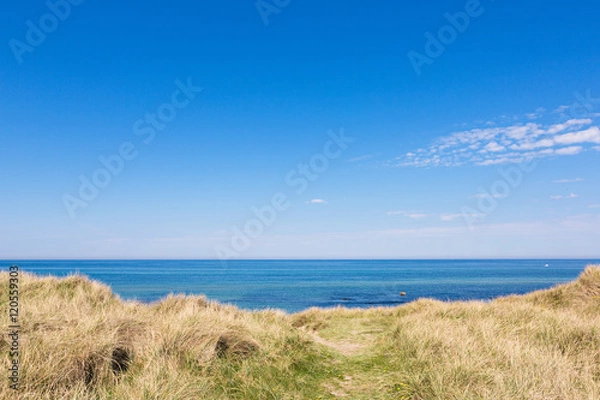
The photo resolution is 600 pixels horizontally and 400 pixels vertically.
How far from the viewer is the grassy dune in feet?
17.3

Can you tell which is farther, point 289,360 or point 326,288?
point 326,288

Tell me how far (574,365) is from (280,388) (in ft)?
18.1

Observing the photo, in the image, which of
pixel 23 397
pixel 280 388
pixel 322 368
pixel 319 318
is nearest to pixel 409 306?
pixel 319 318

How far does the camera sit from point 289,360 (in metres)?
7.84

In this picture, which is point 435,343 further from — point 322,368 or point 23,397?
point 23,397

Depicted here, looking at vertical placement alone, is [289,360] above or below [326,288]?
above

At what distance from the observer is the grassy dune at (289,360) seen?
5273mm

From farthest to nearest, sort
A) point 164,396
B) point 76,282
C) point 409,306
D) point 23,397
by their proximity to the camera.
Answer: point 409,306 → point 76,282 → point 164,396 → point 23,397

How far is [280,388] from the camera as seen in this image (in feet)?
21.5

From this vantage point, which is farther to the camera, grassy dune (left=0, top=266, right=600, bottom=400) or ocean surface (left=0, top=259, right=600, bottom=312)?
ocean surface (left=0, top=259, right=600, bottom=312)

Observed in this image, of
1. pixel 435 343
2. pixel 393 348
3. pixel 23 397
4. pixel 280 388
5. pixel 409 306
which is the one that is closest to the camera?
pixel 23 397

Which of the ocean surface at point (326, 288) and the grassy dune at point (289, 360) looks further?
the ocean surface at point (326, 288)

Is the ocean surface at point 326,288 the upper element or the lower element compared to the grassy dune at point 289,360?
lower

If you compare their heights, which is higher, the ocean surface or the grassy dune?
the grassy dune
